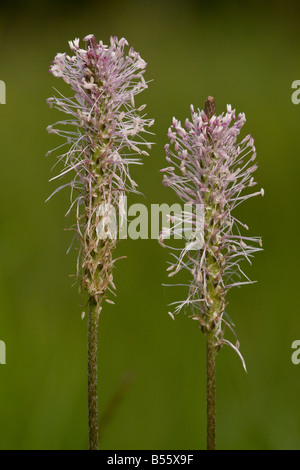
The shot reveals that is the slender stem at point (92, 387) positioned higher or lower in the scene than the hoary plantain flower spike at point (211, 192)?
lower

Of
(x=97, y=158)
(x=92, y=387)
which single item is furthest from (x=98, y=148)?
(x=92, y=387)

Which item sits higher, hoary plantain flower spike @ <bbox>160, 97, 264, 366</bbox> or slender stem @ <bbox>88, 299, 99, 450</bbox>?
hoary plantain flower spike @ <bbox>160, 97, 264, 366</bbox>

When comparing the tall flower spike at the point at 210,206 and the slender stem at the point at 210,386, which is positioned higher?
the tall flower spike at the point at 210,206

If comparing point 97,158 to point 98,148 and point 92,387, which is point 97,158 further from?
point 92,387

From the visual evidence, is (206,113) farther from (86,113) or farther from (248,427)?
(248,427)

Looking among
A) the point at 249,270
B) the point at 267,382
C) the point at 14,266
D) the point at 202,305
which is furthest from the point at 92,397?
the point at 249,270

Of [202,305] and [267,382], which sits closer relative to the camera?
[202,305]

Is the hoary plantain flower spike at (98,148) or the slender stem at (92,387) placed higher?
the hoary plantain flower spike at (98,148)

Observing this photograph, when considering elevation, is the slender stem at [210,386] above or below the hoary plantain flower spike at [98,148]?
below

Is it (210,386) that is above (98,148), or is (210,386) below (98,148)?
below

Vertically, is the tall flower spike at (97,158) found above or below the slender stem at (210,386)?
above

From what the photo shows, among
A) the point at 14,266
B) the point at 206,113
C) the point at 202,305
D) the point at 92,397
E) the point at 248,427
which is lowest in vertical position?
the point at 248,427
